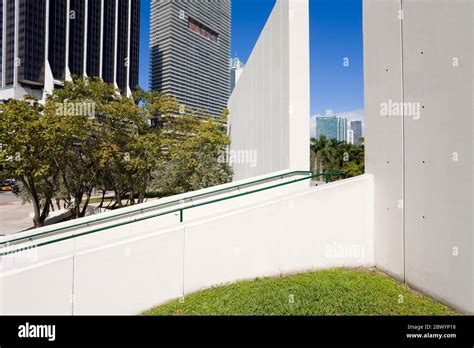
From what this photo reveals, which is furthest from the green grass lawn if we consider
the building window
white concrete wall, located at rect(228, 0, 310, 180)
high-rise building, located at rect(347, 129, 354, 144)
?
the building window

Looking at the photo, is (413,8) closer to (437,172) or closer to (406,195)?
(437,172)

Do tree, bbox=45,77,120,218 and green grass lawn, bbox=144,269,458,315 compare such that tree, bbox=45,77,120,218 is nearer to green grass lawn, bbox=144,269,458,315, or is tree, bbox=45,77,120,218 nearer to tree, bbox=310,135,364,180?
green grass lawn, bbox=144,269,458,315

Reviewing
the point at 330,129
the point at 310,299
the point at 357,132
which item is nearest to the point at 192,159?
the point at 310,299

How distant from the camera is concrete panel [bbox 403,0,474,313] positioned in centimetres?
321

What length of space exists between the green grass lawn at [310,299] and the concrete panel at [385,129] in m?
0.63

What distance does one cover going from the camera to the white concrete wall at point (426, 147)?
323 centimetres

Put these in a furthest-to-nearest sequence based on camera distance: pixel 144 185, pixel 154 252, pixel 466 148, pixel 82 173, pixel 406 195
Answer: pixel 144 185
pixel 82 173
pixel 406 195
pixel 154 252
pixel 466 148

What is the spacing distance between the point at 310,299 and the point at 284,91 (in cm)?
463

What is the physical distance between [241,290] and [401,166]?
302 cm

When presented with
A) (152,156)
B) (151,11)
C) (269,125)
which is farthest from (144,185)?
(151,11)

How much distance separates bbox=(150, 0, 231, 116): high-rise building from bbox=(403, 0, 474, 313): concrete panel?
23.7 metres

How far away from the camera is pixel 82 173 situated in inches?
605

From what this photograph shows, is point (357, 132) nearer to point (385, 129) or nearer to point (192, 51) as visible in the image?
point (192, 51)

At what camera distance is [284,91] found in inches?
259
